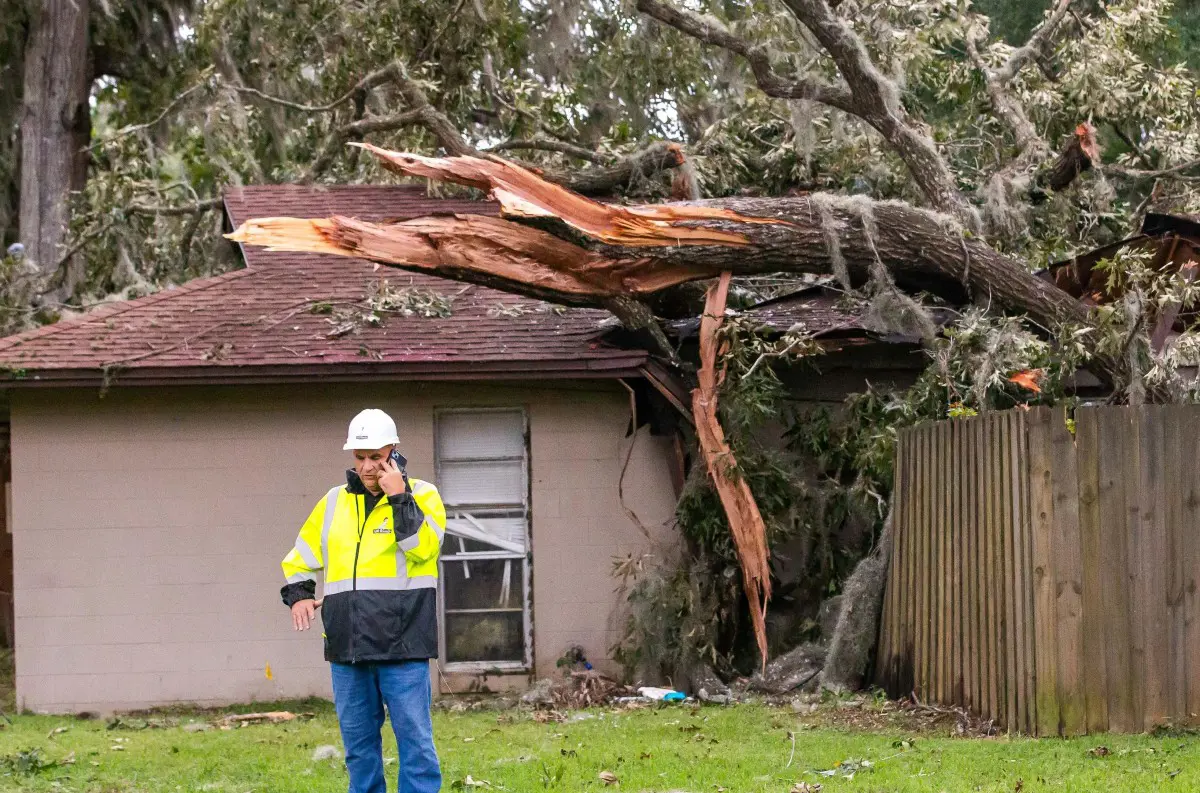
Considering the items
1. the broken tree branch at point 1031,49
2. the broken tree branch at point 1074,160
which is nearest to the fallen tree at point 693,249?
the broken tree branch at point 1074,160

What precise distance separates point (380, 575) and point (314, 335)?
17.9ft

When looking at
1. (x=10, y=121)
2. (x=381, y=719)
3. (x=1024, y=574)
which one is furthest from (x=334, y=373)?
(x=10, y=121)

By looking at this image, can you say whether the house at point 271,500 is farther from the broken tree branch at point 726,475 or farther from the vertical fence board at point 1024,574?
the vertical fence board at point 1024,574

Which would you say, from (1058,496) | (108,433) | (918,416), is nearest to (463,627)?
(108,433)

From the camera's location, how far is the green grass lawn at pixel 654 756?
6520 mm

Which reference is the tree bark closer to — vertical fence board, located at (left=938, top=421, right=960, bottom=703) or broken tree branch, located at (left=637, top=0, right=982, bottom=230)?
broken tree branch, located at (left=637, top=0, right=982, bottom=230)

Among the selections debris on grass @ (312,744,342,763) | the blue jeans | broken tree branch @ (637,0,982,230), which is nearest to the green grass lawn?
debris on grass @ (312,744,342,763)

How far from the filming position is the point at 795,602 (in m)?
10.5

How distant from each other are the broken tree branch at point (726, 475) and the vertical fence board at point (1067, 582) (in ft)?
Answer: 8.48

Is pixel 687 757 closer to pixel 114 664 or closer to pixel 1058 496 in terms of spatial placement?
pixel 1058 496

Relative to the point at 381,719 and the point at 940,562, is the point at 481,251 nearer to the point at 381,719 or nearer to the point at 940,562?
the point at 940,562

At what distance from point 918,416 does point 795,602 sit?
1.78m

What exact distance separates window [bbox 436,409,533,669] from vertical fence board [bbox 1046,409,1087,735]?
4570 millimetres

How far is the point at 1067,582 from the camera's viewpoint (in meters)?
7.27
